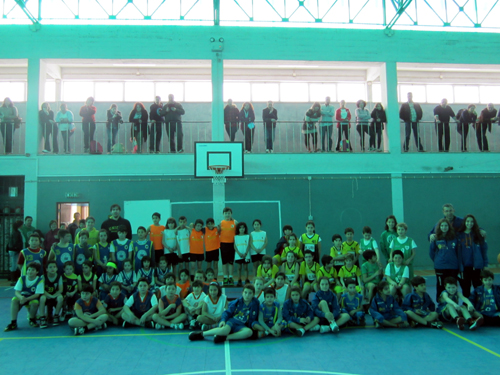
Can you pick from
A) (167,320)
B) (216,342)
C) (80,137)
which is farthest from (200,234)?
(80,137)

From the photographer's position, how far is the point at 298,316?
20.5 feet

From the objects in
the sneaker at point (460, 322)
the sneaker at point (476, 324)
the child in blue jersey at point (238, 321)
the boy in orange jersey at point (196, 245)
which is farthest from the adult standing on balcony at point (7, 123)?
the sneaker at point (476, 324)

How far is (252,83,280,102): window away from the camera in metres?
15.2

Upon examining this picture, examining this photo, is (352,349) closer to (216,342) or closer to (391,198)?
(216,342)

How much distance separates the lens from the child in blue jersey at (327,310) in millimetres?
6121

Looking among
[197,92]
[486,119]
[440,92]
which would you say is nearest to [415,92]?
[440,92]

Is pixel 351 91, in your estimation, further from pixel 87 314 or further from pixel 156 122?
pixel 87 314

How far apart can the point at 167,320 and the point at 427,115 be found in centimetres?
1288

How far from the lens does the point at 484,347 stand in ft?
17.4

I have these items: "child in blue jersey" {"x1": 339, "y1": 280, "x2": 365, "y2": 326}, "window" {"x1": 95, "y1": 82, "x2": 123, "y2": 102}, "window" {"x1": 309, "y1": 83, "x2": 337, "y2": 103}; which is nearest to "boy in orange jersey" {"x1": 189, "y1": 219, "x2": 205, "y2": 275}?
"child in blue jersey" {"x1": 339, "y1": 280, "x2": 365, "y2": 326}

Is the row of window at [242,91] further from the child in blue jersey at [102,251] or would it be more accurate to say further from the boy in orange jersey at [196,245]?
the child in blue jersey at [102,251]

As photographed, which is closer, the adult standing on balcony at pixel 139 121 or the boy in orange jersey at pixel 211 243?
the boy in orange jersey at pixel 211 243

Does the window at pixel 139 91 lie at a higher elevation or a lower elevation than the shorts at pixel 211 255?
higher

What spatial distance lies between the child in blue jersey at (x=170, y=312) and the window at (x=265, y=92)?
397 inches
